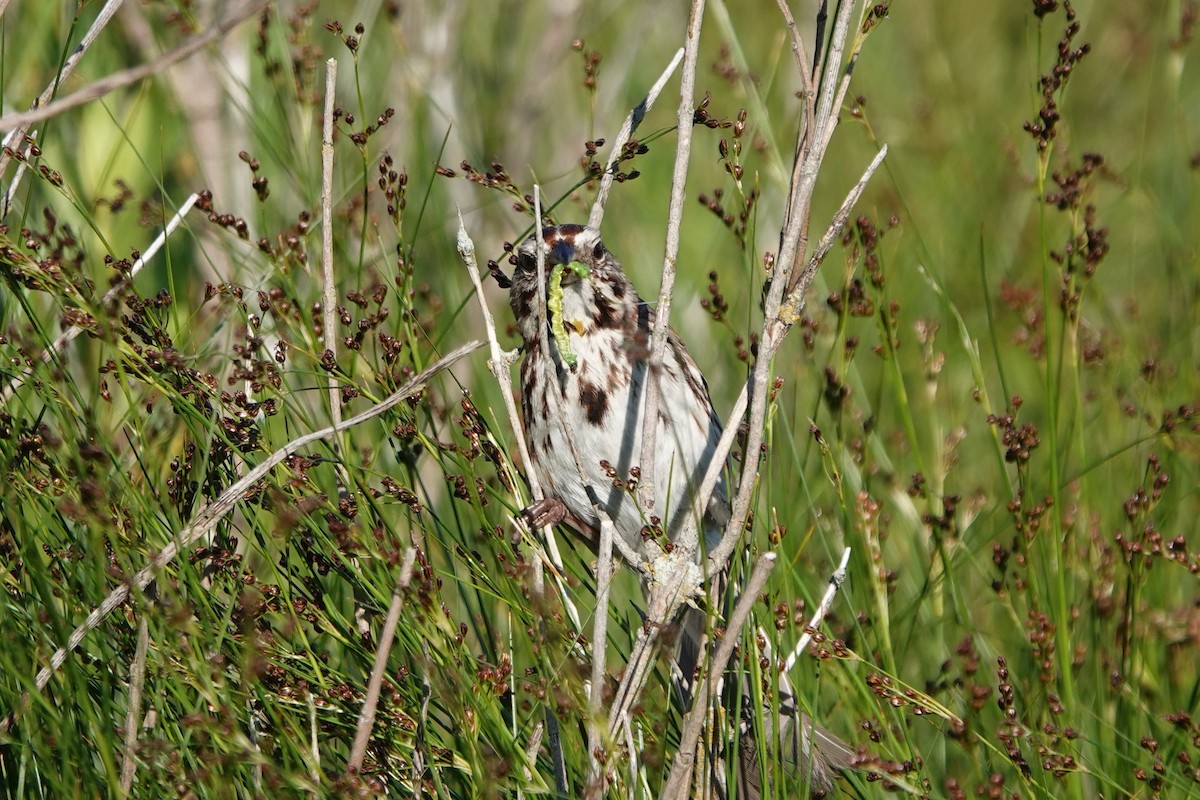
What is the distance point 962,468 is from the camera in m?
5.00

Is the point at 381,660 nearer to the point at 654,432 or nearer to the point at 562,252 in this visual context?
the point at 654,432

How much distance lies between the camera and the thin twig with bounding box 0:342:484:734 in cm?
231

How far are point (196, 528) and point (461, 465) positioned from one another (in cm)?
53

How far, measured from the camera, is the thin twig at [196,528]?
90.8 inches

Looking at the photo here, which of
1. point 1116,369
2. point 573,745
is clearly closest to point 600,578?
point 573,745

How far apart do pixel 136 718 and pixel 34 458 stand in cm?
64

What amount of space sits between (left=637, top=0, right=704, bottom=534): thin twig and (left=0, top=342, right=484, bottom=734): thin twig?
0.39 metres

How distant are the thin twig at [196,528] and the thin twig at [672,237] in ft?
1.28

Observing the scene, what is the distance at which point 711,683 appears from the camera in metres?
2.40

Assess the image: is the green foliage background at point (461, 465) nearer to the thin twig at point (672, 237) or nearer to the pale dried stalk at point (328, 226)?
the pale dried stalk at point (328, 226)

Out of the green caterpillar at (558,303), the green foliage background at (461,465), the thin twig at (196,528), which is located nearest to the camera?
the thin twig at (196,528)

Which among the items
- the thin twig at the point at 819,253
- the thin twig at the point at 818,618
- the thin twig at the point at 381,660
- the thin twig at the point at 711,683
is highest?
the thin twig at the point at 819,253

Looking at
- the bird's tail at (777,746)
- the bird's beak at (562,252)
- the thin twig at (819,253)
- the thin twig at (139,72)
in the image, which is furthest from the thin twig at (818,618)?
→ the thin twig at (139,72)

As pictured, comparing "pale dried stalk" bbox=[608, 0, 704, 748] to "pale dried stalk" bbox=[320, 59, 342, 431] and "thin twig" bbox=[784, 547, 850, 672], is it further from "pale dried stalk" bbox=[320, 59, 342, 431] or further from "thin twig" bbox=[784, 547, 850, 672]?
"pale dried stalk" bbox=[320, 59, 342, 431]
